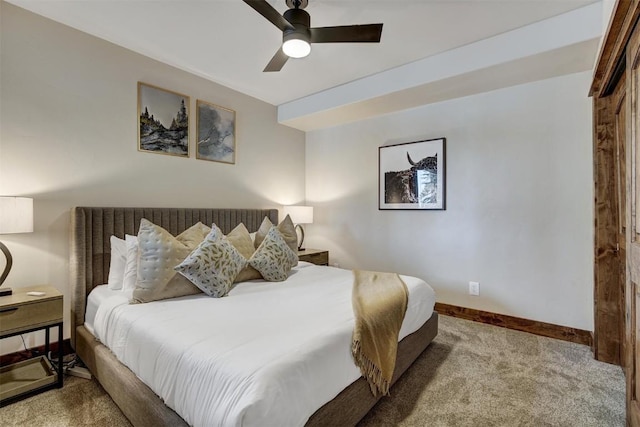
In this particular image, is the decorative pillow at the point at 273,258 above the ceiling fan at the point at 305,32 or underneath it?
underneath

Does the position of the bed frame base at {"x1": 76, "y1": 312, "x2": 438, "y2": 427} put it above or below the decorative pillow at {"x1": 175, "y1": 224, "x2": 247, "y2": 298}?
below

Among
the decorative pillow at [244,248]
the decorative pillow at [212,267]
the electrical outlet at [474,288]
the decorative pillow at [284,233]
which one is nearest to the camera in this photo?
the decorative pillow at [212,267]

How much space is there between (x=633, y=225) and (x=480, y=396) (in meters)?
1.30

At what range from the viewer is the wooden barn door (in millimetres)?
1381

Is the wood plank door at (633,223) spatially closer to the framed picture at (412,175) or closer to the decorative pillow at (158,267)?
the framed picture at (412,175)

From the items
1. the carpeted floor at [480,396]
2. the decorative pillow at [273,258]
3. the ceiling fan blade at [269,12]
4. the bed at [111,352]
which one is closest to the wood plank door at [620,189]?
the carpeted floor at [480,396]

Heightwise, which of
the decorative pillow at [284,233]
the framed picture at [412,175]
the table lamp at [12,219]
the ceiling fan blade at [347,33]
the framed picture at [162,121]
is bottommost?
the decorative pillow at [284,233]

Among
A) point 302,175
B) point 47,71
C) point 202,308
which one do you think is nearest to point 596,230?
point 202,308

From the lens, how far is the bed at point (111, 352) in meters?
1.40

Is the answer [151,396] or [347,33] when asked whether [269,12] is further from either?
[151,396]

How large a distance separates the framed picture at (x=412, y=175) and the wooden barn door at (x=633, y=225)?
6.24ft

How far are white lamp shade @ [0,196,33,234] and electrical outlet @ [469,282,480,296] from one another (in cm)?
386

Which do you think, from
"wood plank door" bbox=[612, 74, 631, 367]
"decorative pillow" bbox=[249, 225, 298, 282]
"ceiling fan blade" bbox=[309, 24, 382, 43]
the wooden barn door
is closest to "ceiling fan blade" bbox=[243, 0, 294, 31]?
"ceiling fan blade" bbox=[309, 24, 382, 43]

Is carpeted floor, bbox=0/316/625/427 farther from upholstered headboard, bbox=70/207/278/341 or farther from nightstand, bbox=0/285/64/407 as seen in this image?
upholstered headboard, bbox=70/207/278/341
